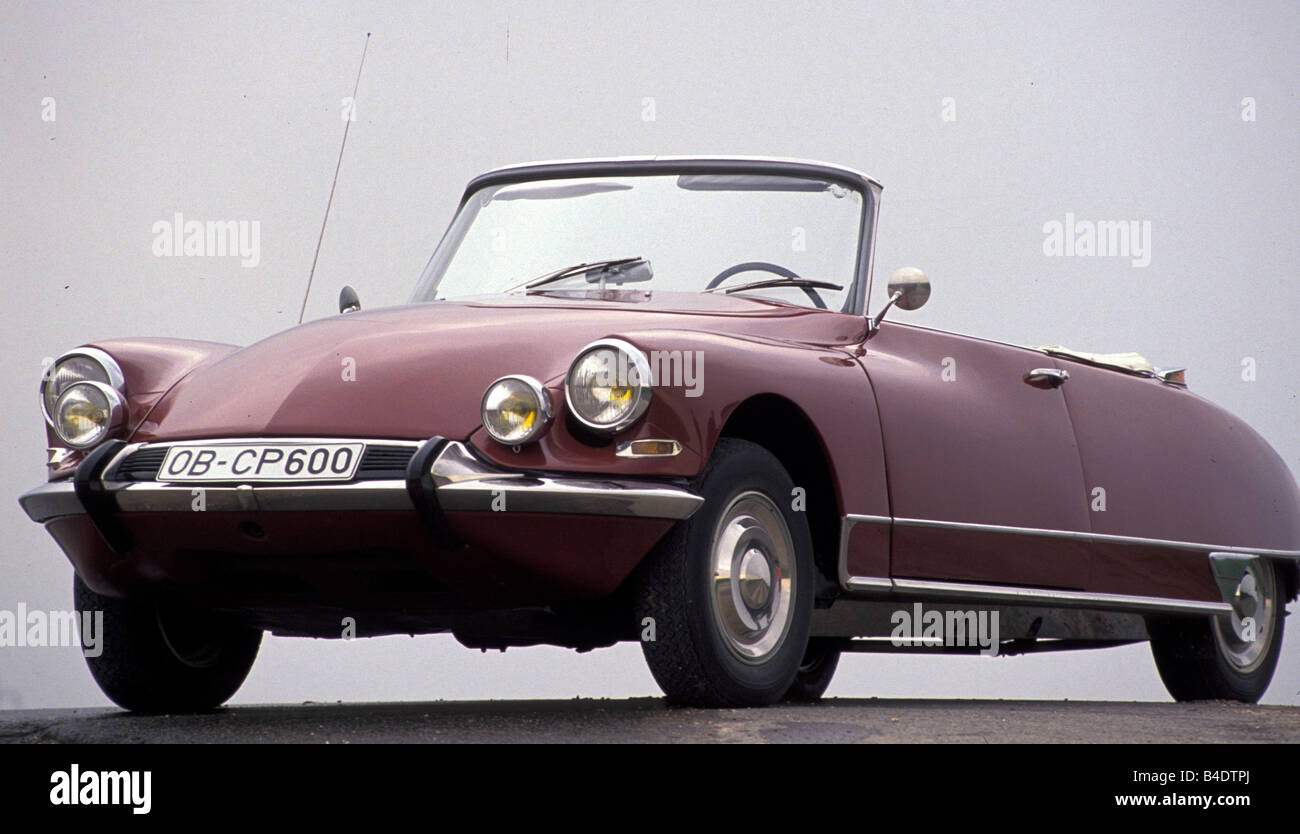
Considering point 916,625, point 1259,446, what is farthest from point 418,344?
point 1259,446

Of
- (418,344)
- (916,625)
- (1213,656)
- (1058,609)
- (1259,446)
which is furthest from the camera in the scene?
(1259,446)

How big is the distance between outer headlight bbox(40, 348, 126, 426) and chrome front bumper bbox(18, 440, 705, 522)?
2.82 feet

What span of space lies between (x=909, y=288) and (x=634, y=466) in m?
1.65

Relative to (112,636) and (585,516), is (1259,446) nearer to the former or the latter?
(585,516)

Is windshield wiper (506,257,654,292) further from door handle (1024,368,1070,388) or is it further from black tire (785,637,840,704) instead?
black tire (785,637,840,704)

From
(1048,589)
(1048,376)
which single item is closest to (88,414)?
(1048,589)

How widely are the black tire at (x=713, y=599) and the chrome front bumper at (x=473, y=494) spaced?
0.45 ft

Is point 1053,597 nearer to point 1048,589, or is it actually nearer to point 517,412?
point 1048,589

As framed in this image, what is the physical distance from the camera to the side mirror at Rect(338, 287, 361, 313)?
6320 mm

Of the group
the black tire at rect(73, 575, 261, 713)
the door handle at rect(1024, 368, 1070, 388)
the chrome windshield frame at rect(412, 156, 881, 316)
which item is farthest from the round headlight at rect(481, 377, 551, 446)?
the door handle at rect(1024, 368, 1070, 388)

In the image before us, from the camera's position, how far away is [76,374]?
5.10 metres

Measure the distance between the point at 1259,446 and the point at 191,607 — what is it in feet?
16.5

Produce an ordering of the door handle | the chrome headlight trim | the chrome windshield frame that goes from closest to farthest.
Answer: the chrome headlight trim < the chrome windshield frame < the door handle
